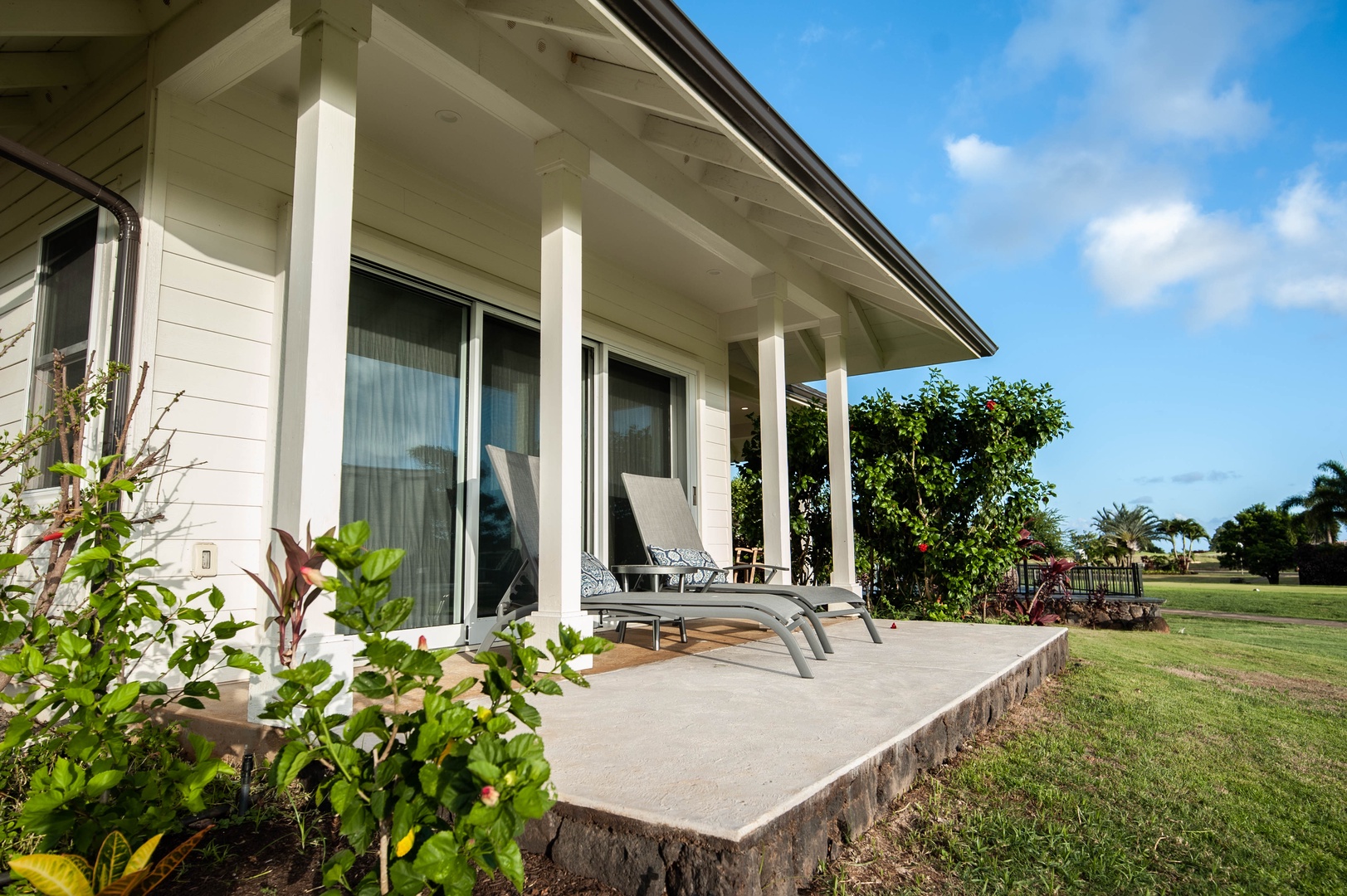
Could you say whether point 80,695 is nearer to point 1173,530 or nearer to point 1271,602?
point 1271,602

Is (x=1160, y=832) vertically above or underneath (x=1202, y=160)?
underneath

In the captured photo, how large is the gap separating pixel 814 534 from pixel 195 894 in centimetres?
622

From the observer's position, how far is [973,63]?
4075 centimetres

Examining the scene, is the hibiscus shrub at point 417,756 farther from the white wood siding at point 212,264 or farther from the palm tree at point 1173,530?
the palm tree at point 1173,530

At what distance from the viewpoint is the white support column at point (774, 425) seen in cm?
540

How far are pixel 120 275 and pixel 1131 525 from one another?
2172 inches

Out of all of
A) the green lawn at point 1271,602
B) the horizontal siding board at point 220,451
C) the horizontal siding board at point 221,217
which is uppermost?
the horizontal siding board at point 221,217

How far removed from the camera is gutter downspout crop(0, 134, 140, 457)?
2943 mm

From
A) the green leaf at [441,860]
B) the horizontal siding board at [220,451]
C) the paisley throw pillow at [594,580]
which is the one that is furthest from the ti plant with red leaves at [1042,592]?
the green leaf at [441,860]

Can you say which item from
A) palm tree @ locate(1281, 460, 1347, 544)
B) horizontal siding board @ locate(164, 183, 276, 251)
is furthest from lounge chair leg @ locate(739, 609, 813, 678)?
palm tree @ locate(1281, 460, 1347, 544)

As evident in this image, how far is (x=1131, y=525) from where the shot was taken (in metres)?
48.2

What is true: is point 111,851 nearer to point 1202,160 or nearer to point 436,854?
point 436,854

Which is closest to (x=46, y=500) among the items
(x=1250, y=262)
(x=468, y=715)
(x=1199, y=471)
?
(x=468, y=715)

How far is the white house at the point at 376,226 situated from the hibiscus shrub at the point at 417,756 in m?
1.38
